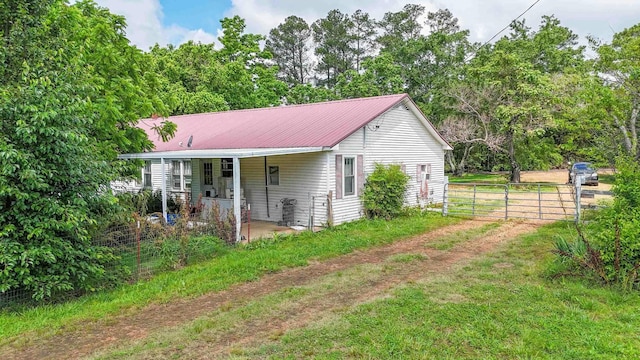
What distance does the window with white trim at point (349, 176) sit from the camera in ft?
42.4

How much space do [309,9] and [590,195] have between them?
46379 mm

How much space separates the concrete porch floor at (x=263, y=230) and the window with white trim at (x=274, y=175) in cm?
128

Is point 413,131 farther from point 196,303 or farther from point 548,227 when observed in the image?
point 196,303

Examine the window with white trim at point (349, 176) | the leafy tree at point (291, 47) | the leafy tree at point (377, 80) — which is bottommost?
the window with white trim at point (349, 176)

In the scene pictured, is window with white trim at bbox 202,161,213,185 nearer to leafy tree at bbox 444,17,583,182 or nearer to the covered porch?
the covered porch

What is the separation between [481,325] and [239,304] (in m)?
3.22

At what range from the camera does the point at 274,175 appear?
13250mm

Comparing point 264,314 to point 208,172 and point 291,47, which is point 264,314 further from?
point 291,47

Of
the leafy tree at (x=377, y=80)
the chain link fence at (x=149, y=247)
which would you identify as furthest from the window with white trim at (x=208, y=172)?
the leafy tree at (x=377, y=80)

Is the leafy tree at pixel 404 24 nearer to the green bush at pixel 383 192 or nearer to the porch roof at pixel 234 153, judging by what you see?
the green bush at pixel 383 192

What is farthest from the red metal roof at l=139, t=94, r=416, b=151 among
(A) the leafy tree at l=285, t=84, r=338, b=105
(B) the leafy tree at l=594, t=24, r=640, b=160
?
(A) the leafy tree at l=285, t=84, r=338, b=105

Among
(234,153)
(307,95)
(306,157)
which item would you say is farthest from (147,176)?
(307,95)

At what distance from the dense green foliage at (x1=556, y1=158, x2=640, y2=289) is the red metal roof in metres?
6.73

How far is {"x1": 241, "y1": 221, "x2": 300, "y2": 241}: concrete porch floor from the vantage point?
1081cm
